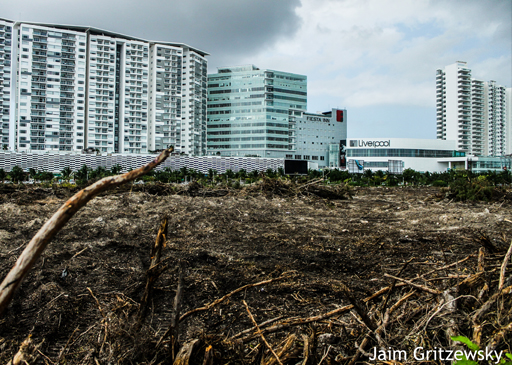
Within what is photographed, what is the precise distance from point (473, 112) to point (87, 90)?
10003 centimetres

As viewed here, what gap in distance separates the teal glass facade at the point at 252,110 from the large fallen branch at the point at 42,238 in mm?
97518

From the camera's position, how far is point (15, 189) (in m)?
14.7

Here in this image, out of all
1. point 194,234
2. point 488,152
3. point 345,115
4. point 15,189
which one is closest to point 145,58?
point 345,115

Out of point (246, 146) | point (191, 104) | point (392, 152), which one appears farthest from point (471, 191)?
point (246, 146)

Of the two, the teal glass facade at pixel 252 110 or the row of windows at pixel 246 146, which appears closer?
the row of windows at pixel 246 146

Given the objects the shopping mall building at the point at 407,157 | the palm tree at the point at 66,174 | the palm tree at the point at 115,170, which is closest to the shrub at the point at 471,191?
the palm tree at the point at 66,174

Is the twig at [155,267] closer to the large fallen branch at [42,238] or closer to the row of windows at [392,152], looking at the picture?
the large fallen branch at [42,238]

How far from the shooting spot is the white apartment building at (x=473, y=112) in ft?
310

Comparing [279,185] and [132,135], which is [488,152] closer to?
[132,135]

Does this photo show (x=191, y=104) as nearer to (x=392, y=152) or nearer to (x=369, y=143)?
(x=369, y=143)

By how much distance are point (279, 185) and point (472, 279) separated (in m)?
12.7

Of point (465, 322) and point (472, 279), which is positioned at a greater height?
point (472, 279)

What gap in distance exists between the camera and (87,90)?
3098 inches

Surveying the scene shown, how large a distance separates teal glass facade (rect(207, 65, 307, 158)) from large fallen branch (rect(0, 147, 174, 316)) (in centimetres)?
9752
